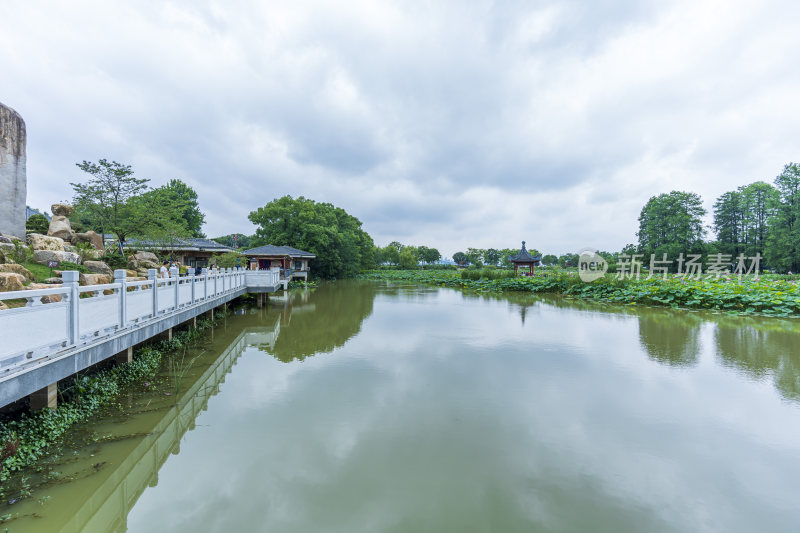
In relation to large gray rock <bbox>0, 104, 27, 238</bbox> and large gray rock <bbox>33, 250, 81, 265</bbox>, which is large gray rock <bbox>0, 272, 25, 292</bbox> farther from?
large gray rock <bbox>0, 104, 27, 238</bbox>

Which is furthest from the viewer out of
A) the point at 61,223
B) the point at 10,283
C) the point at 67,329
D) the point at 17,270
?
the point at 61,223

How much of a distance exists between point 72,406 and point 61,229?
11728mm

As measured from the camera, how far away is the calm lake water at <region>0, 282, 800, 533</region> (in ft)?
11.1

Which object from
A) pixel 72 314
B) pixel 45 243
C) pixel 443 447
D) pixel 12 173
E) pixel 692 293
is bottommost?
pixel 443 447

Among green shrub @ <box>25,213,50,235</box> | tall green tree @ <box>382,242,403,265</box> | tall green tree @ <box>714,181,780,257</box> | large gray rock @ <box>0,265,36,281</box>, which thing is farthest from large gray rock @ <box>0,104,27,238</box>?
tall green tree @ <box>382,242,403,265</box>

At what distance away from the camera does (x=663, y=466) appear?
13.8 feet

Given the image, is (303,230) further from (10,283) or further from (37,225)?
(10,283)

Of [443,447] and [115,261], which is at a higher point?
[115,261]

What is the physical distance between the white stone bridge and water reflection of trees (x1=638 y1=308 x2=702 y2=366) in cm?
1104

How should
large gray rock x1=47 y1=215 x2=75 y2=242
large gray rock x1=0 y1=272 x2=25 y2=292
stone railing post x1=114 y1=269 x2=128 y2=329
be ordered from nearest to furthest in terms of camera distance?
stone railing post x1=114 y1=269 x2=128 y2=329
large gray rock x1=0 y1=272 x2=25 y2=292
large gray rock x1=47 y1=215 x2=75 y2=242

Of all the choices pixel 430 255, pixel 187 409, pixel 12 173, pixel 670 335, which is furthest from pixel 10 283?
pixel 430 255

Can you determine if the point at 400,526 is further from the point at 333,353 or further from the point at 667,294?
the point at 667,294

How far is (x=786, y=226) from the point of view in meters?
33.5

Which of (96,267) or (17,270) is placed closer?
(17,270)
